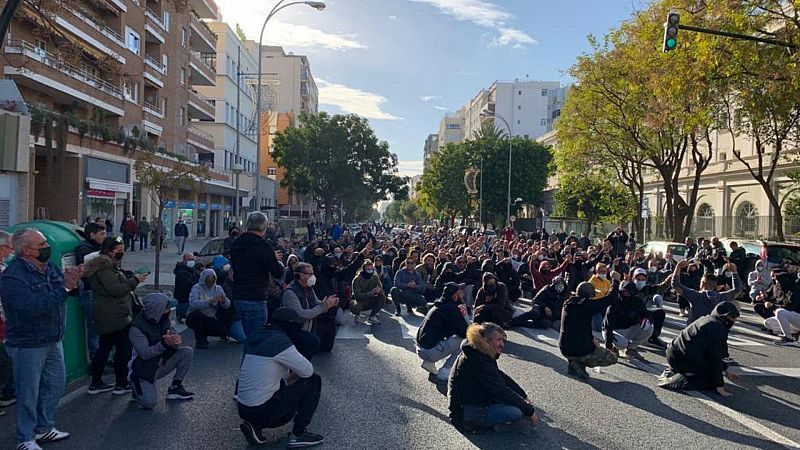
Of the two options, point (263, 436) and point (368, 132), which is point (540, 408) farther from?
point (368, 132)

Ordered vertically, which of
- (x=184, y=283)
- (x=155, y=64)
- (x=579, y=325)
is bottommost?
(x=579, y=325)

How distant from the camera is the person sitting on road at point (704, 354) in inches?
288

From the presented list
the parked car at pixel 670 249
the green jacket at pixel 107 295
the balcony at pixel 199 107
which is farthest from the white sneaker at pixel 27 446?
the balcony at pixel 199 107

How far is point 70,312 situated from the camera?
7.09 m

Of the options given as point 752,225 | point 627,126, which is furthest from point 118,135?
point 752,225

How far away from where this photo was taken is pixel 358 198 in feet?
170

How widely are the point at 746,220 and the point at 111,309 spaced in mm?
32611

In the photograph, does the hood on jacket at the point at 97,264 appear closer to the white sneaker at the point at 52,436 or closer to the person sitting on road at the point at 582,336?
the white sneaker at the point at 52,436

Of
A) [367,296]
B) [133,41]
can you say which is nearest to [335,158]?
[133,41]

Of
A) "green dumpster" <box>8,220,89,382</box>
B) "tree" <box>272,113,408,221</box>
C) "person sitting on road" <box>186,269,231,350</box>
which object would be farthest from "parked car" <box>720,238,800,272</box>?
"tree" <box>272,113,408,221</box>

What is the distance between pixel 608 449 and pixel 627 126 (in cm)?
2383

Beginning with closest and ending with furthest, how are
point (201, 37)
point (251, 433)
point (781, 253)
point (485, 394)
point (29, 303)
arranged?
point (29, 303)
point (251, 433)
point (485, 394)
point (781, 253)
point (201, 37)

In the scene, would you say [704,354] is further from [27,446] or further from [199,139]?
[199,139]

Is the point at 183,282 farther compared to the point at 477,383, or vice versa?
the point at 183,282
